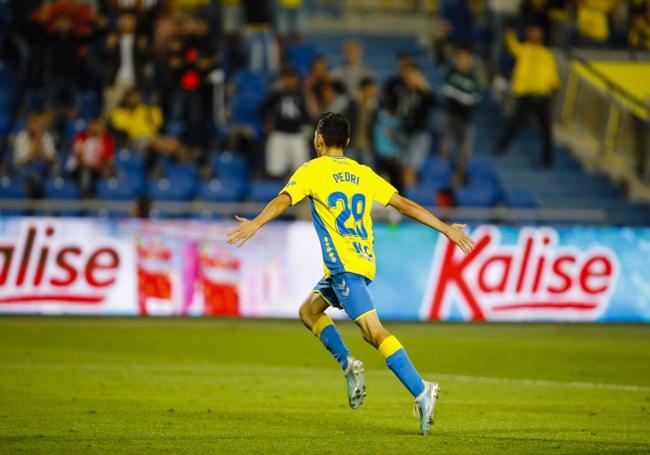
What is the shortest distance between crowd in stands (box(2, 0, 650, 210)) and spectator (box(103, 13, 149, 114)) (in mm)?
22

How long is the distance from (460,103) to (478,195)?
1861 mm

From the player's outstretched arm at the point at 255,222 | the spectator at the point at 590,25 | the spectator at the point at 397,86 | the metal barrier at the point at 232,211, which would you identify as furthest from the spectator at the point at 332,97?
the player's outstretched arm at the point at 255,222

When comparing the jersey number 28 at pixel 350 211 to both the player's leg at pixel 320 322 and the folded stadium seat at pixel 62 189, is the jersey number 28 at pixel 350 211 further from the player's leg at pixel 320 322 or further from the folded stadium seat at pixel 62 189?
the folded stadium seat at pixel 62 189

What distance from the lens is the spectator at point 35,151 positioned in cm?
2184

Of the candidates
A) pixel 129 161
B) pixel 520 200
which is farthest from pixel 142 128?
pixel 520 200

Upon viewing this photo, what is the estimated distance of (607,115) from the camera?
84.2ft

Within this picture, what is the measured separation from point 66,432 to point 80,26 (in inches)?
610

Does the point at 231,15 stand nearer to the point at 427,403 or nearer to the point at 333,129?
the point at 333,129

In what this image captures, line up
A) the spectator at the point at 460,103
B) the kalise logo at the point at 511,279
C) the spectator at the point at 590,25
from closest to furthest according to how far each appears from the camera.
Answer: the kalise logo at the point at 511,279 → the spectator at the point at 460,103 → the spectator at the point at 590,25

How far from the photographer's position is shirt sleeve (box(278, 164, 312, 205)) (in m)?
9.38

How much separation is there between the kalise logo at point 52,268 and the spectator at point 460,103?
7020mm

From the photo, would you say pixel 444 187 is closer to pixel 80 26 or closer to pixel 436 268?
pixel 436 268

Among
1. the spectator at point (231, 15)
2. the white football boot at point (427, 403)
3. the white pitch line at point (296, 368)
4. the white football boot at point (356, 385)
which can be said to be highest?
the white football boot at point (427, 403)

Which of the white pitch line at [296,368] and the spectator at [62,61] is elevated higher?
the spectator at [62,61]
